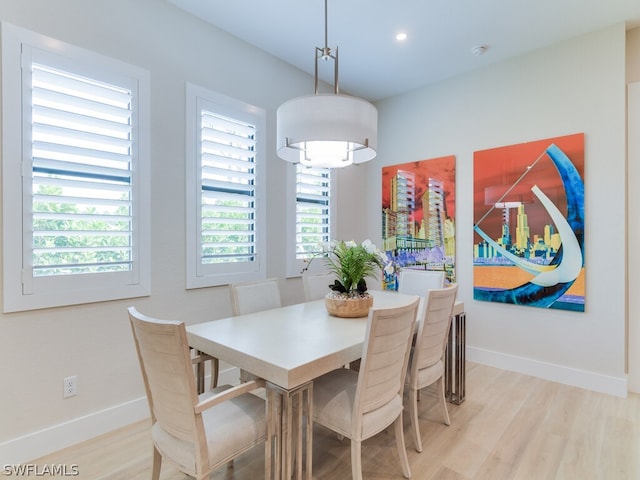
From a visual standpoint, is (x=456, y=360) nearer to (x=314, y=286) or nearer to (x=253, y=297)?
(x=314, y=286)

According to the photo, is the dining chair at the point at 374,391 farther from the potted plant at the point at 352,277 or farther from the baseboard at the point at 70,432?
the baseboard at the point at 70,432

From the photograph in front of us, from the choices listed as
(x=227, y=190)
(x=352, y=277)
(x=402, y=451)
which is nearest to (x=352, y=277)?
(x=352, y=277)

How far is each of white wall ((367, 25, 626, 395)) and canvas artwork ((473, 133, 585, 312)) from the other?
0.26ft

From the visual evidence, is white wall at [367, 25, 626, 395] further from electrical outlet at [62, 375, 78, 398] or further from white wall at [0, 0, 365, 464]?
electrical outlet at [62, 375, 78, 398]

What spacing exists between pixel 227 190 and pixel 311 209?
110cm

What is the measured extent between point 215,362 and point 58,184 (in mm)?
1459

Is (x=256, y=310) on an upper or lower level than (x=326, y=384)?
upper

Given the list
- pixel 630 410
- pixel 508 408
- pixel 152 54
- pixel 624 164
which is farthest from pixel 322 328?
pixel 624 164

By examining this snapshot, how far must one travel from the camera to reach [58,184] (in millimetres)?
2090

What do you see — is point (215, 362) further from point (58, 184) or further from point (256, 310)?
point (58, 184)

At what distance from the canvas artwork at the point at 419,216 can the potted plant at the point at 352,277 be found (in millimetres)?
1750

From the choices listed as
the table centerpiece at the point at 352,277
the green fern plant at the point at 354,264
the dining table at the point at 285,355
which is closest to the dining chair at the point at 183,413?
the dining table at the point at 285,355

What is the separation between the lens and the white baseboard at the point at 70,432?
194cm

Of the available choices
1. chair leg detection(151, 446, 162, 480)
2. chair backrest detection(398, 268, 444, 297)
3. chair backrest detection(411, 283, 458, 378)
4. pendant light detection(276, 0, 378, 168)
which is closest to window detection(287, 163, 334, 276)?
chair backrest detection(398, 268, 444, 297)
